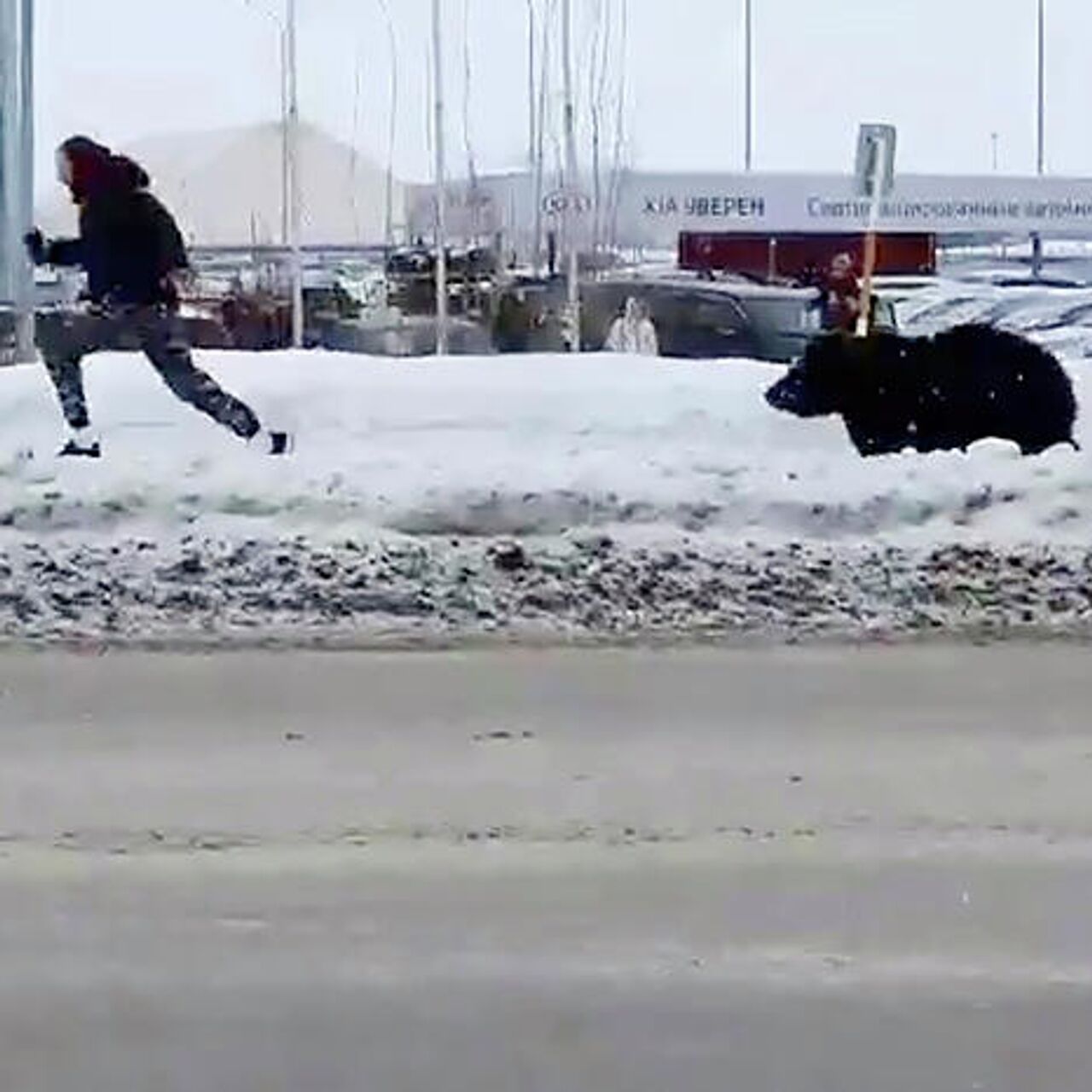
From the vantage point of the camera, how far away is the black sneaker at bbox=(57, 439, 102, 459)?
41.8ft

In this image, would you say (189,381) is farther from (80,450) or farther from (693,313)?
(693,313)

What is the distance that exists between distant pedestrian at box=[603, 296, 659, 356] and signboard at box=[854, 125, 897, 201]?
1776 millimetres

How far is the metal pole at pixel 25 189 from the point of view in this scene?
552 inches

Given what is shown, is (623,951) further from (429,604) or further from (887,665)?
(429,604)

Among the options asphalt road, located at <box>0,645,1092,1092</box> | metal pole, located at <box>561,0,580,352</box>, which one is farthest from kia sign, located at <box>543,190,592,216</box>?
asphalt road, located at <box>0,645,1092,1092</box>

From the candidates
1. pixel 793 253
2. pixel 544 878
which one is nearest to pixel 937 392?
pixel 793 253

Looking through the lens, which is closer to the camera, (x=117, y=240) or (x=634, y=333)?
(x=117, y=240)

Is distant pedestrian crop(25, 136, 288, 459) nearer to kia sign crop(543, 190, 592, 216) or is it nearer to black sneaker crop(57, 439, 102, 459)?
black sneaker crop(57, 439, 102, 459)

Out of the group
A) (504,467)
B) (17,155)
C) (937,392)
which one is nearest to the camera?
(504,467)

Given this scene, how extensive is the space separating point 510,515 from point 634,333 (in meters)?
4.28

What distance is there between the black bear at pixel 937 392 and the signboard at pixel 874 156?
1.21 m

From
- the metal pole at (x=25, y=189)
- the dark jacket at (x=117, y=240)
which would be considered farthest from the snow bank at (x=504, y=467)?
the metal pole at (x=25, y=189)

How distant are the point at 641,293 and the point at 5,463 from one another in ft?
17.5

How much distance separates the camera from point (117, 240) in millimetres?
13352
